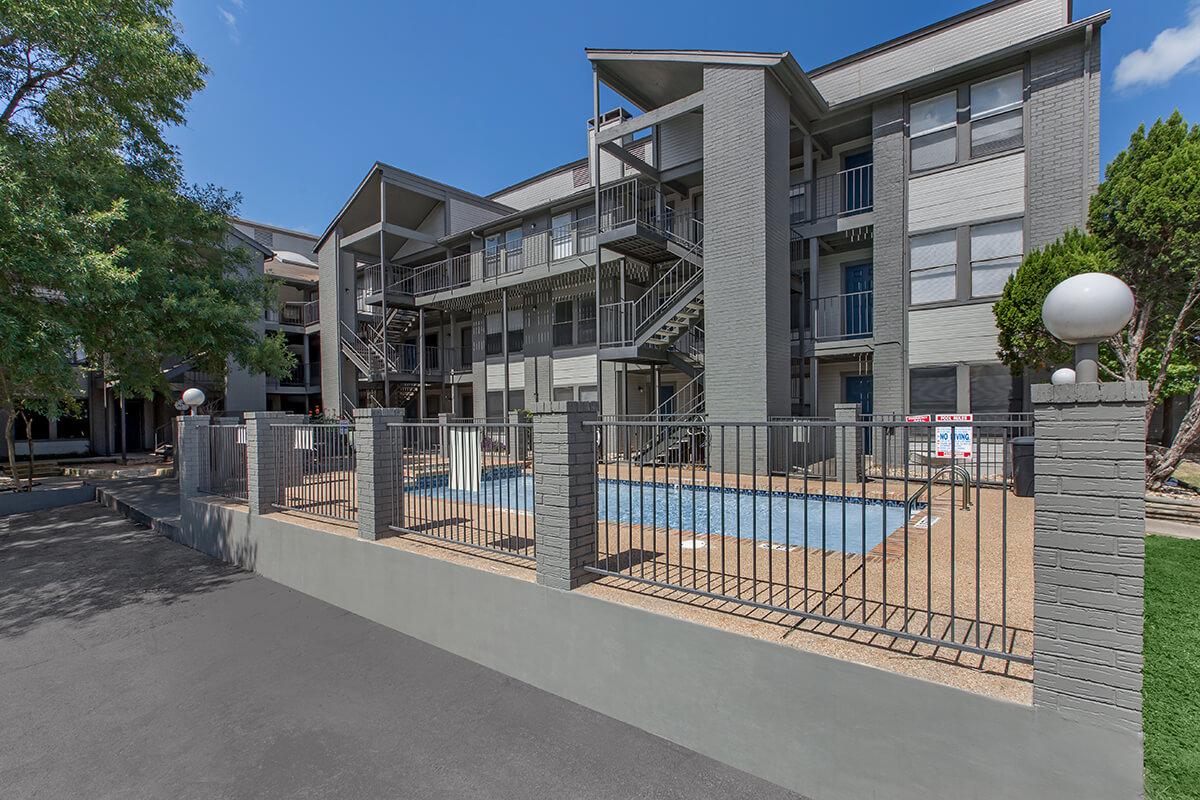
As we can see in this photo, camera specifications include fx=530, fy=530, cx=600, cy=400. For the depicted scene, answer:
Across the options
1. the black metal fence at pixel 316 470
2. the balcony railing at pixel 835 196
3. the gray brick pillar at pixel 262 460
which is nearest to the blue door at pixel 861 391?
the balcony railing at pixel 835 196

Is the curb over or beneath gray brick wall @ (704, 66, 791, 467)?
beneath

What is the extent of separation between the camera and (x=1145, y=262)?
9.09 metres

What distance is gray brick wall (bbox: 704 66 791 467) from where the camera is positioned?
12484 millimetres

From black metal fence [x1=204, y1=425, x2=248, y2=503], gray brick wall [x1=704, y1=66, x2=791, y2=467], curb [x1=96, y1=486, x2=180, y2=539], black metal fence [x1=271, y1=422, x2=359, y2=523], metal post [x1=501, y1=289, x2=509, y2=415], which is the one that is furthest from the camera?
metal post [x1=501, y1=289, x2=509, y2=415]

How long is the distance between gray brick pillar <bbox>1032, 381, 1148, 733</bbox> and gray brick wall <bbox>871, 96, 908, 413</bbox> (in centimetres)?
1175

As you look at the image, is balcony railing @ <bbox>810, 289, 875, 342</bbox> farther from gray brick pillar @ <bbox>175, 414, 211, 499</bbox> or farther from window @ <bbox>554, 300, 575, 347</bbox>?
gray brick pillar @ <bbox>175, 414, 211, 499</bbox>

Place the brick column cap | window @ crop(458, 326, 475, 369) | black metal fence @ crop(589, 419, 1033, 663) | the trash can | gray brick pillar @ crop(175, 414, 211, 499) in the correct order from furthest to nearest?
window @ crop(458, 326, 475, 369) < gray brick pillar @ crop(175, 414, 211, 499) < the trash can < black metal fence @ crop(589, 419, 1033, 663) < the brick column cap

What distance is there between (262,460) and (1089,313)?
9202 mm

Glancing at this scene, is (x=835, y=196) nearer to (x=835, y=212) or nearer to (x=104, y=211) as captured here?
(x=835, y=212)

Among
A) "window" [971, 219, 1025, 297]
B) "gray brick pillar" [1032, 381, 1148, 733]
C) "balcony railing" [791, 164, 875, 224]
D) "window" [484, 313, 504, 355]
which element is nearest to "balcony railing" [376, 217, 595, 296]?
"window" [484, 313, 504, 355]

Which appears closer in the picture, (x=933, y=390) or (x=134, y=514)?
(x=134, y=514)

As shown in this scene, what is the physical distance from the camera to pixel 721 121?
1313 cm

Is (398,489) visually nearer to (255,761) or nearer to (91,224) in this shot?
(255,761)

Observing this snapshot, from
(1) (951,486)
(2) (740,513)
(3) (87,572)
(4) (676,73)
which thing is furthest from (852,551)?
(4) (676,73)
